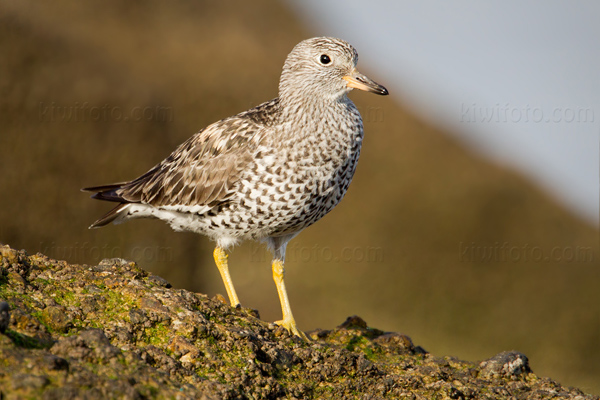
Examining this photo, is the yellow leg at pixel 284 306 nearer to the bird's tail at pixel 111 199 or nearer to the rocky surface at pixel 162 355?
the rocky surface at pixel 162 355

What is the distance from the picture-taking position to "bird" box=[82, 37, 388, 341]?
282 inches

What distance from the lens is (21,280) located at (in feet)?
16.7

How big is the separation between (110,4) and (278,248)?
18.7 metres

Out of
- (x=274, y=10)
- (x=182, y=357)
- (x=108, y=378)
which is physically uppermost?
(x=274, y=10)

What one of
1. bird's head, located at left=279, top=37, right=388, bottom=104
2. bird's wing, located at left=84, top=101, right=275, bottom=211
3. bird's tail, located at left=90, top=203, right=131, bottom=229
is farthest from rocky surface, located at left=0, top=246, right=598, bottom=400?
bird's head, located at left=279, top=37, right=388, bottom=104

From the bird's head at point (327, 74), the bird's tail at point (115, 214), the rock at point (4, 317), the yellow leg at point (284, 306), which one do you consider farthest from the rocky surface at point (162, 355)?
the bird's head at point (327, 74)

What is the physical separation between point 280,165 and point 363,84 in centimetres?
141

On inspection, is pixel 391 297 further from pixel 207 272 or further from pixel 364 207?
pixel 207 272

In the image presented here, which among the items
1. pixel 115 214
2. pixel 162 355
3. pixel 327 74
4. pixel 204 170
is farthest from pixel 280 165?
pixel 162 355

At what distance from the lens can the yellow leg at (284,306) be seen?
7.40m

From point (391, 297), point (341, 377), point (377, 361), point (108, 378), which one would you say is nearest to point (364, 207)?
point (391, 297)

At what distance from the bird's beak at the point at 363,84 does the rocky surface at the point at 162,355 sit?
300cm

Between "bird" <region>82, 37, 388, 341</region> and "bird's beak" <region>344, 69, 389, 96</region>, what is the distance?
1 cm

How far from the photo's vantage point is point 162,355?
15.0 feet
